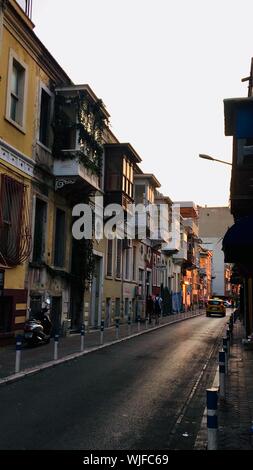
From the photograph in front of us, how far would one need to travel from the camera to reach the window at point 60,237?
21.2m

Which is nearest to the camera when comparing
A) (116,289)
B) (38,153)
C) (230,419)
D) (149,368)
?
(230,419)

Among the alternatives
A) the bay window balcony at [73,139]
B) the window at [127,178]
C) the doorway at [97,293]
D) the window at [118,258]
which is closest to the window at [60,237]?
the bay window balcony at [73,139]

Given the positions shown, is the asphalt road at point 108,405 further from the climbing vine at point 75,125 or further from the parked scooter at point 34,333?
the climbing vine at point 75,125

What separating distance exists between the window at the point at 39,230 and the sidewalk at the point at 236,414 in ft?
28.4

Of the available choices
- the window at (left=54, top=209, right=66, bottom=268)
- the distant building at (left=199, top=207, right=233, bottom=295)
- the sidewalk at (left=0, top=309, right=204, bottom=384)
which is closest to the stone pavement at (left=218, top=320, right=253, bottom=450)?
the sidewalk at (left=0, top=309, right=204, bottom=384)

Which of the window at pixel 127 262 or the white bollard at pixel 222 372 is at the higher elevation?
the window at pixel 127 262

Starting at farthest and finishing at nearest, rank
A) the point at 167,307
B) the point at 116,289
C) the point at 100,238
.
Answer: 1. the point at 167,307
2. the point at 116,289
3. the point at 100,238

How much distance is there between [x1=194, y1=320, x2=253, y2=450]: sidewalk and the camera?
6.37m

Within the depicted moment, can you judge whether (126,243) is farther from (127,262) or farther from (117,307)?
(117,307)

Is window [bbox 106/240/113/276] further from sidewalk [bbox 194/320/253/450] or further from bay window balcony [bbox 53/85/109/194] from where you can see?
sidewalk [bbox 194/320/253/450]

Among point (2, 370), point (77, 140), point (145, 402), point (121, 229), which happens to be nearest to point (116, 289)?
point (121, 229)

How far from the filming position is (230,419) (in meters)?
7.66

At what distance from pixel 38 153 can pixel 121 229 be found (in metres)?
12.5
